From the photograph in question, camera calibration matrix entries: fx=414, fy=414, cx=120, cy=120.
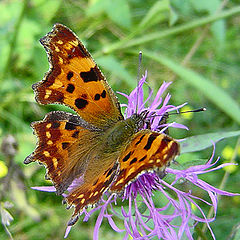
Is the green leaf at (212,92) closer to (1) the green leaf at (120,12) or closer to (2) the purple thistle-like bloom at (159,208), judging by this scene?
(1) the green leaf at (120,12)

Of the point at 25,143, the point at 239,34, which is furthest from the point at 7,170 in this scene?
the point at 239,34

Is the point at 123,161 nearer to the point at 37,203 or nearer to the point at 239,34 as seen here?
the point at 37,203

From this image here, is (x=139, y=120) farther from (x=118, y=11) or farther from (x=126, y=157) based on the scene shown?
(x=118, y=11)

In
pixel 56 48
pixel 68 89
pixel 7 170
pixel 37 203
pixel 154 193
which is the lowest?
pixel 37 203

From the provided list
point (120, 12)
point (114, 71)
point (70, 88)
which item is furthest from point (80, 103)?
point (120, 12)

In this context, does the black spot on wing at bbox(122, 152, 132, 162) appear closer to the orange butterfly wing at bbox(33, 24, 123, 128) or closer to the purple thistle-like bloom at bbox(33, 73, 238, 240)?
the purple thistle-like bloom at bbox(33, 73, 238, 240)

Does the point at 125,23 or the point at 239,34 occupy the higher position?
the point at 125,23

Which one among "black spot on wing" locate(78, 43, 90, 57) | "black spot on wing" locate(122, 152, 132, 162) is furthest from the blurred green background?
"black spot on wing" locate(122, 152, 132, 162)
